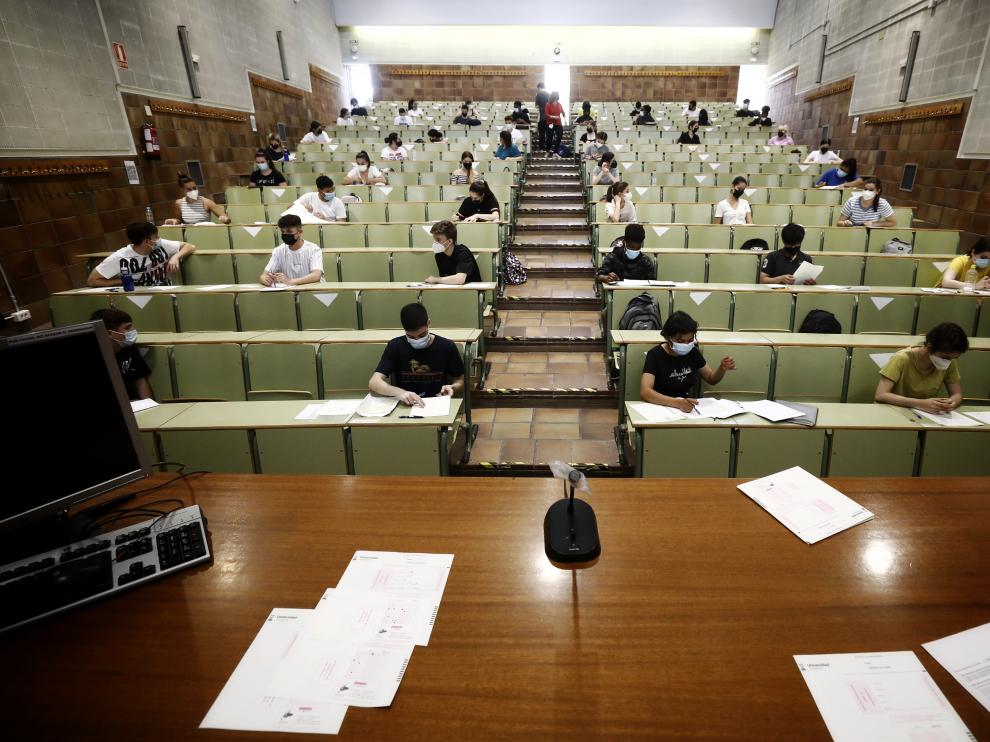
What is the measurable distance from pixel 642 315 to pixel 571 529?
3.06 m

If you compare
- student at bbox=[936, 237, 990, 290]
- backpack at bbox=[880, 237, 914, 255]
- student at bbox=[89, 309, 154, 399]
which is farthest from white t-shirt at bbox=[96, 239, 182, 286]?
backpack at bbox=[880, 237, 914, 255]

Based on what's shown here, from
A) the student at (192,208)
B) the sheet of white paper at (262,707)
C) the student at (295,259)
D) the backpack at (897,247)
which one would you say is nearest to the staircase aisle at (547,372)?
the student at (295,259)

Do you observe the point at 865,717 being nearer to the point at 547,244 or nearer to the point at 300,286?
the point at 300,286

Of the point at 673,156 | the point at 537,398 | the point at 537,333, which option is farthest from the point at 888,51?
the point at 537,398

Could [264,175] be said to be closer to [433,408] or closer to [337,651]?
[433,408]

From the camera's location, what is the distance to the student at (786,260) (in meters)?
4.67

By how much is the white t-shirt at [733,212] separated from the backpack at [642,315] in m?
2.77

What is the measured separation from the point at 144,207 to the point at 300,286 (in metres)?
4.40

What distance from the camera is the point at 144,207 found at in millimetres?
7312

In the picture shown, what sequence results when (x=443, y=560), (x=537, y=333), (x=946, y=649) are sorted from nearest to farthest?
(x=946, y=649) → (x=443, y=560) → (x=537, y=333)

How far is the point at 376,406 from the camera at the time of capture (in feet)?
9.76

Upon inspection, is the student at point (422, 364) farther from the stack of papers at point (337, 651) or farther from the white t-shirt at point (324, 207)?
the white t-shirt at point (324, 207)

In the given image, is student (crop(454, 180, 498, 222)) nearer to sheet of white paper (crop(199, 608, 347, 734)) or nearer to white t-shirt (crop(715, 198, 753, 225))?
white t-shirt (crop(715, 198, 753, 225))

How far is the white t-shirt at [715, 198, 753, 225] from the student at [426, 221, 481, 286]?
3.23 metres
